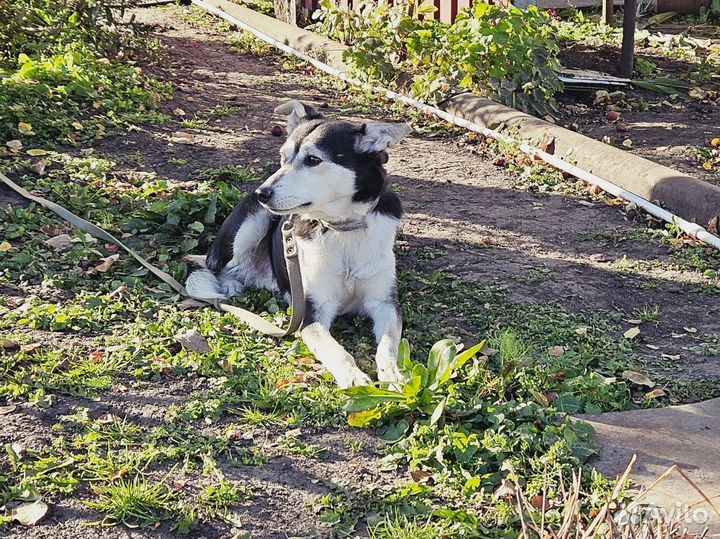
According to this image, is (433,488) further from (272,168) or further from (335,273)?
(272,168)

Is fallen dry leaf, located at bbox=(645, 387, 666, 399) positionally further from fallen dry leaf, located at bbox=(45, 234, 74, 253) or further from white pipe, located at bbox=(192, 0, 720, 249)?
fallen dry leaf, located at bbox=(45, 234, 74, 253)

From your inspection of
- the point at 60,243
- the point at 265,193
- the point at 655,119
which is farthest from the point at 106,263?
the point at 655,119

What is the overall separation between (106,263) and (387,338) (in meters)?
1.83

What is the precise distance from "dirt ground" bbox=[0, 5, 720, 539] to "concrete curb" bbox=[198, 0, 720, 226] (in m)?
0.30

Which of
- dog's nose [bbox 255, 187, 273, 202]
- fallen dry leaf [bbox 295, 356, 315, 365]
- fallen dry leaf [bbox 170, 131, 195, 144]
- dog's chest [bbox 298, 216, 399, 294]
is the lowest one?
fallen dry leaf [bbox 295, 356, 315, 365]

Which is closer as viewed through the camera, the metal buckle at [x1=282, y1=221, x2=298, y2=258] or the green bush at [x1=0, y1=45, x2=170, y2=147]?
the metal buckle at [x1=282, y1=221, x2=298, y2=258]

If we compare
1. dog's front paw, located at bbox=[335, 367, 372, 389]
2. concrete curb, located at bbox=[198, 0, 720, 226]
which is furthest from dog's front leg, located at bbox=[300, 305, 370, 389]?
concrete curb, located at bbox=[198, 0, 720, 226]

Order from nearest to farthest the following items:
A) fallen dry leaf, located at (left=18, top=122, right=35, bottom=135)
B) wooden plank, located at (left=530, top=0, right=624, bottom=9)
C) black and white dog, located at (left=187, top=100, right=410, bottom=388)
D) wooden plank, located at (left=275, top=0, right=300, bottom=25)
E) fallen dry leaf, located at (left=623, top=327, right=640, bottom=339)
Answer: black and white dog, located at (left=187, top=100, right=410, bottom=388) < fallen dry leaf, located at (left=623, top=327, right=640, bottom=339) < fallen dry leaf, located at (left=18, top=122, right=35, bottom=135) < wooden plank, located at (left=530, top=0, right=624, bottom=9) < wooden plank, located at (left=275, top=0, right=300, bottom=25)

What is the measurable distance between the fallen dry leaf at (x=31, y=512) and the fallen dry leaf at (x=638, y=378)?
2390 mm

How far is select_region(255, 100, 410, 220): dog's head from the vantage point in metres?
4.43

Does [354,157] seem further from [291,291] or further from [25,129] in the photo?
[25,129]

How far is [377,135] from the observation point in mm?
4570

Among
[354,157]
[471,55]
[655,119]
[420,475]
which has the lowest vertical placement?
[420,475]

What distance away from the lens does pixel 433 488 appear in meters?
3.24
